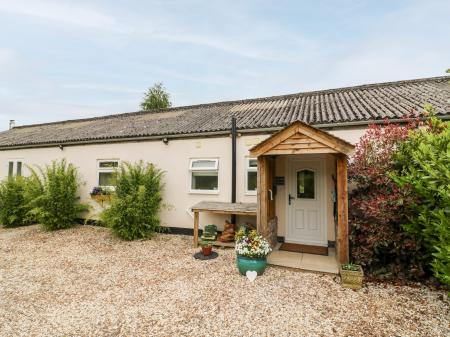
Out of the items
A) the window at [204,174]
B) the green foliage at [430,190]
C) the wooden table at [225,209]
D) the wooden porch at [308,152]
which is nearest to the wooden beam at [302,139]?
the wooden porch at [308,152]

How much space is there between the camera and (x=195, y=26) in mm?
9586

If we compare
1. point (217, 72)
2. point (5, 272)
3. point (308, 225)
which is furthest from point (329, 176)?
point (217, 72)

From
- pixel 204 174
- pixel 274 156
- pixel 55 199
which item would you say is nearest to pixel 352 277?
pixel 274 156

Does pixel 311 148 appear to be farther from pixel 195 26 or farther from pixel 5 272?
pixel 195 26

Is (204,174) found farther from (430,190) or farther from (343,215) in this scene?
(430,190)

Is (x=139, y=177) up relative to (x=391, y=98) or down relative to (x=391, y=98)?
down

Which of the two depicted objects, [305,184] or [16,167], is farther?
[16,167]

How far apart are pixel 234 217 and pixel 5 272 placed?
231 inches

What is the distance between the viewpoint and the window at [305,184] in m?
6.50

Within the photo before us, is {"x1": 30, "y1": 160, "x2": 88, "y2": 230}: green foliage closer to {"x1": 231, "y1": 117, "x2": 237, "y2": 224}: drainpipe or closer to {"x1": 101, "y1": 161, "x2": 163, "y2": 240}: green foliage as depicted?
{"x1": 101, "y1": 161, "x2": 163, "y2": 240}: green foliage

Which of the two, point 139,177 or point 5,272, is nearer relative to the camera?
point 5,272

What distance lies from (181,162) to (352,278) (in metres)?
6.13

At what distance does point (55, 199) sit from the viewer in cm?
841

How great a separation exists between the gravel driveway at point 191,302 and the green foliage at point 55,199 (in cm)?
326
